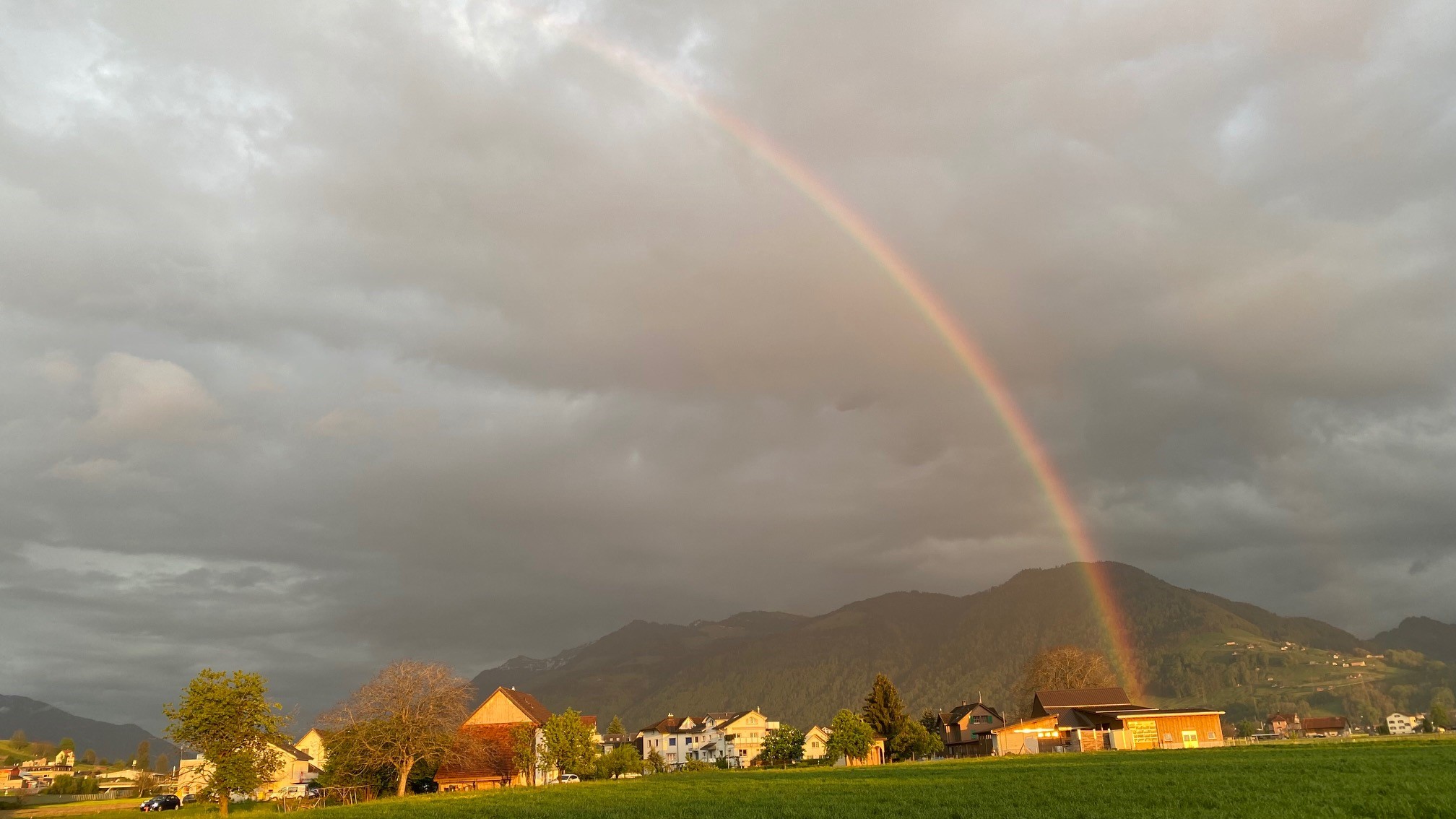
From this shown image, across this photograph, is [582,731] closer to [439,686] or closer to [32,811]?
[439,686]

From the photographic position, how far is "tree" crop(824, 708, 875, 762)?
380 feet

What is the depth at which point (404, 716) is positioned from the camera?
296 feet

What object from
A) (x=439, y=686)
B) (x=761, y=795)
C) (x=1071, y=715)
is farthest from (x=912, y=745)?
(x=761, y=795)

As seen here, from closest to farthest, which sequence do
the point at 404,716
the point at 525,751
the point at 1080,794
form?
the point at 1080,794 → the point at 404,716 → the point at 525,751

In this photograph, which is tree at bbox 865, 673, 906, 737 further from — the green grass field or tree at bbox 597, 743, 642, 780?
the green grass field

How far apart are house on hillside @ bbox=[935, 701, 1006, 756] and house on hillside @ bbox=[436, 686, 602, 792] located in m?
77.2

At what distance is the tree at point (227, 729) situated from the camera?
2628 inches

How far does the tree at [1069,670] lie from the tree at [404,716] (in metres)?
103

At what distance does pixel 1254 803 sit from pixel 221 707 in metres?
66.5

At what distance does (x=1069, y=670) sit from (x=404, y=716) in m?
116

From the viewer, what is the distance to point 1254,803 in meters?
30.9

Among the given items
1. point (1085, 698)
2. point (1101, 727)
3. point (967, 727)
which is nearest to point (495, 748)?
point (1101, 727)

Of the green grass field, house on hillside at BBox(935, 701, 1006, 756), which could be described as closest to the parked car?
the green grass field

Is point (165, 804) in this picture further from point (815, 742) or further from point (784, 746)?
point (815, 742)
